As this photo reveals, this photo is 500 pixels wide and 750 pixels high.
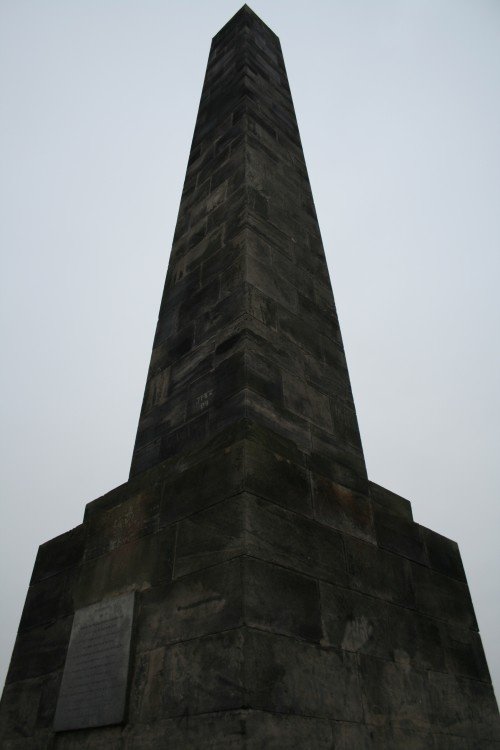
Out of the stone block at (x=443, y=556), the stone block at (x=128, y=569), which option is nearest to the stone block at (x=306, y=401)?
the stone block at (x=443, y=556)

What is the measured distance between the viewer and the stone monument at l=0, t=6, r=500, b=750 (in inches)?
140

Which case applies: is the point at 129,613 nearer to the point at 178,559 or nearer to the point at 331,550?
the point at 178,559

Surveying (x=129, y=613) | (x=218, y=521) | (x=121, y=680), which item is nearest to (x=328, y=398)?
(x=218, y=521)

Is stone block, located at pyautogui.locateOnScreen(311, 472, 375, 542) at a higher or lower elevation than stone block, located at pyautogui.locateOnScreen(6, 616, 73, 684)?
higher

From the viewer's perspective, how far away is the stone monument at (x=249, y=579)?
3553 millimetres

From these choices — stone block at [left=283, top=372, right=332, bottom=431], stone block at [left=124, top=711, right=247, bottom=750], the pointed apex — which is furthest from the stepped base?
the pointed apex

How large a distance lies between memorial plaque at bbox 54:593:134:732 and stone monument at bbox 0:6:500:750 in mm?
18

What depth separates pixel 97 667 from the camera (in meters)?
4.25

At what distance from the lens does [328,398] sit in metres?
6.06

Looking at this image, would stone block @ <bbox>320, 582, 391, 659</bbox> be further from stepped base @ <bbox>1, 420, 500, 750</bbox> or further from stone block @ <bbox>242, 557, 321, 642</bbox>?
stone block @ <bbox>242, 557, 321, 642</bbox>

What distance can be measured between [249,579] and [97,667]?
5.37 feet

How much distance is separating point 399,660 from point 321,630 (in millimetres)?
993

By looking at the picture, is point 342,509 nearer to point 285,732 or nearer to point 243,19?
Answer: point 285,732

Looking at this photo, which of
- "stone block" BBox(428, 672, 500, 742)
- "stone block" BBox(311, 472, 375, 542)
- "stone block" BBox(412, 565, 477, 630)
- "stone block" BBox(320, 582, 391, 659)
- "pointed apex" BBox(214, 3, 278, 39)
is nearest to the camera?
"stone block" BBox(320, 582, 391, 659)
